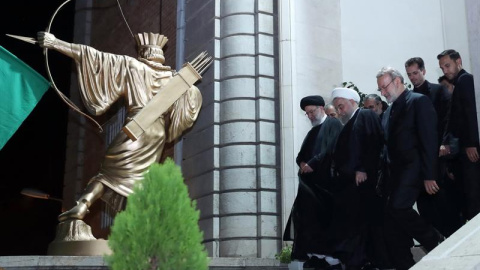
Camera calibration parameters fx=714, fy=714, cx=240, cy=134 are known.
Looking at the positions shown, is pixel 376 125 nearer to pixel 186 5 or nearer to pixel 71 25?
pixel 186 5

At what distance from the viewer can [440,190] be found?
8.17 meters

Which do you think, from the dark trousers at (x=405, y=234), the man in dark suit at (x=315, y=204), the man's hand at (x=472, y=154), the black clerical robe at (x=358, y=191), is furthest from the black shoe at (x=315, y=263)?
the man's hand at (x=472, y=154)

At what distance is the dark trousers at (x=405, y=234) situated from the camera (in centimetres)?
763

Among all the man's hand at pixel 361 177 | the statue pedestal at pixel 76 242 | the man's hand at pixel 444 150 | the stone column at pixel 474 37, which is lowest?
the statue pedestal at pixel 76 242

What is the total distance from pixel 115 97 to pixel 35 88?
3.92ft

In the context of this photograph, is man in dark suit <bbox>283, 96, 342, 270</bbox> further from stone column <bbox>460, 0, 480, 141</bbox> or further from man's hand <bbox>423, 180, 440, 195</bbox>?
stone column <bbox>460, 0, 480, 141</bbox>

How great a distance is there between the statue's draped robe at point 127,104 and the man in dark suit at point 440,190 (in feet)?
13.2

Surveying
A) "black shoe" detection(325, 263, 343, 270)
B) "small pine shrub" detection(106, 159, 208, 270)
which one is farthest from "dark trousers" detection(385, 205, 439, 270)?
"small pine shrub" detection(106, 159, 208, 270)

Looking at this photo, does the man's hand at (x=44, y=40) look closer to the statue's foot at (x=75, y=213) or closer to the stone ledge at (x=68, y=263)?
the statue's foot at (x=75, y=213)

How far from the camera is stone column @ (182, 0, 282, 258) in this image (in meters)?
11.0

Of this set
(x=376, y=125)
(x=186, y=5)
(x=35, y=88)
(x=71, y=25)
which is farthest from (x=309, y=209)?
(x=71, y=25)

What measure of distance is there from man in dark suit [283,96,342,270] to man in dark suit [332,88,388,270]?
1.18ft

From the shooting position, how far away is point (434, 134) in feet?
25.8

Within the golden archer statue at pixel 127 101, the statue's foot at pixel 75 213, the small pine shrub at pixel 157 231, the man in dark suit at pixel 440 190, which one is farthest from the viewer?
the golden archer statue at pixel 127 101
